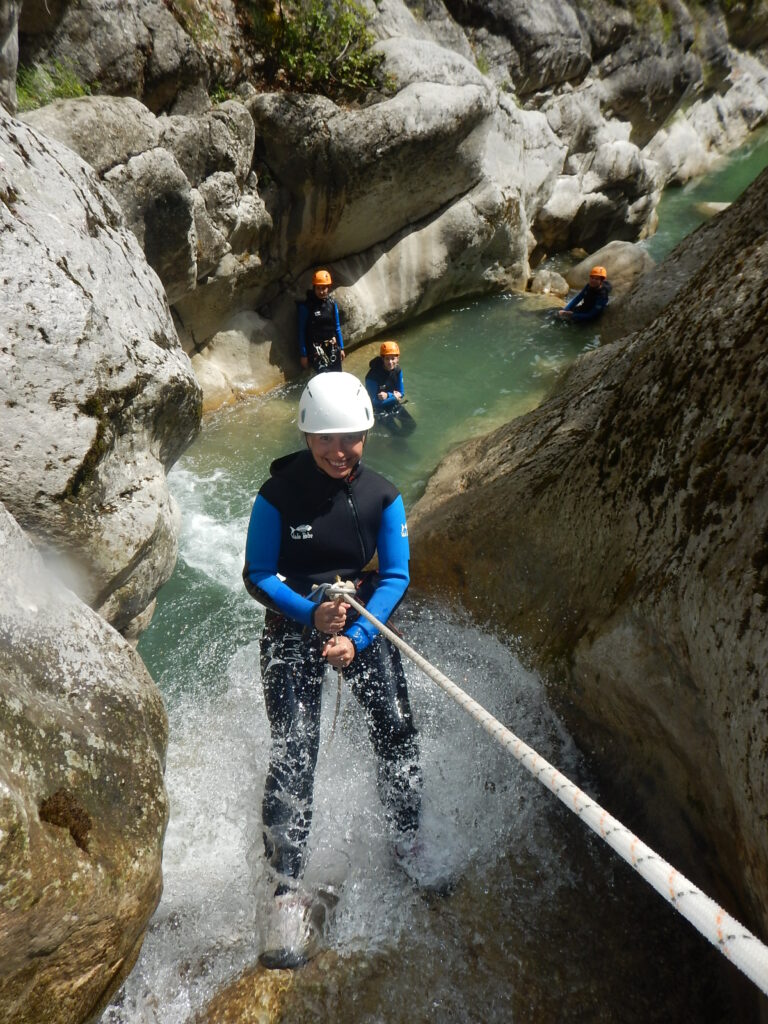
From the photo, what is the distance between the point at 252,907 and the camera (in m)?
3.54

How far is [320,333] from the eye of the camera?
33.4ft

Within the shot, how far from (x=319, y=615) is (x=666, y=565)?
1.90m

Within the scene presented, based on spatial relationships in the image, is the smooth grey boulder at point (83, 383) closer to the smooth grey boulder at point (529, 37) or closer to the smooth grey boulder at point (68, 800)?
the smooth grey boulder at point (68, 800)

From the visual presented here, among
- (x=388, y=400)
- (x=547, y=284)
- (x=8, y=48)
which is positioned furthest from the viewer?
(x=547, y=284)

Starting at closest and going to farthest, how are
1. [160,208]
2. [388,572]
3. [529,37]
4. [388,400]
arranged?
[388,572] < [160,208] < [388,400] < [529,37]

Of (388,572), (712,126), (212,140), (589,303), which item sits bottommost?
(589,303)

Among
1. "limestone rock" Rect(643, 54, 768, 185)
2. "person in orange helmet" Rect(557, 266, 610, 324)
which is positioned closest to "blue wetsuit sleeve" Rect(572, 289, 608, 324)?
"person in orange helmet" Rect(557, 266, 610, 324)

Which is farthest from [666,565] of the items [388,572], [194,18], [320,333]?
[194,18]

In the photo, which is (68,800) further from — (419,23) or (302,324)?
(419,23)

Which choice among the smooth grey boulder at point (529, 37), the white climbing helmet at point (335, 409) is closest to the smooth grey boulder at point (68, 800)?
the white climbing helmet at point (335, 409)

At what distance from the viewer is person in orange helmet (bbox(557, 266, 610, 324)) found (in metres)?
11.5

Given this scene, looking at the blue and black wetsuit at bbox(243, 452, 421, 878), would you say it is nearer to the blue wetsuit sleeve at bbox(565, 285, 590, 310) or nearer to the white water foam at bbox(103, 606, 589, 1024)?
the white water foam at bbox(103, 606, 589, 1024)

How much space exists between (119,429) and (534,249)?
13.4m

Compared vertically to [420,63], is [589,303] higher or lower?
lower
